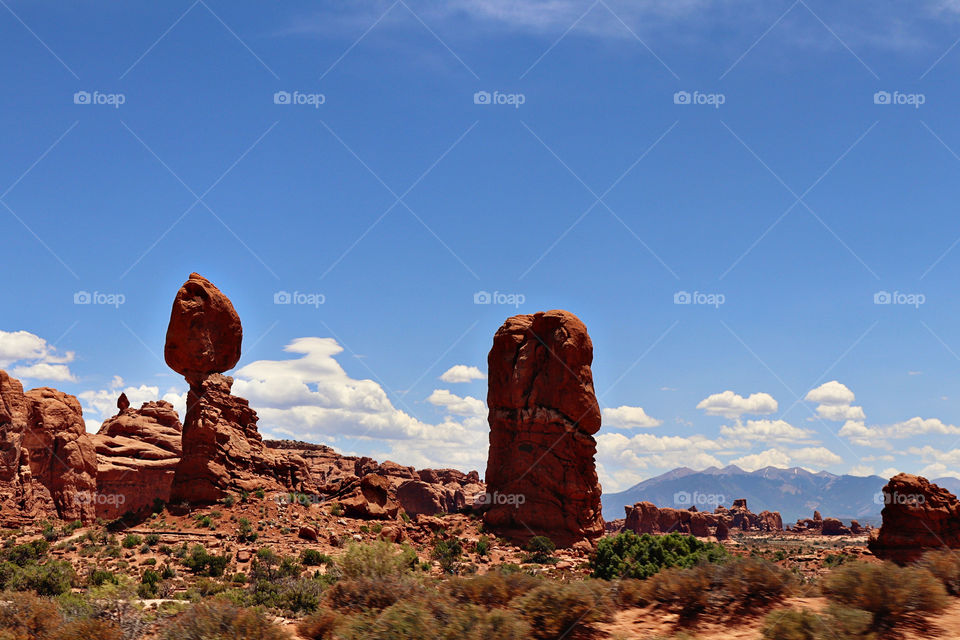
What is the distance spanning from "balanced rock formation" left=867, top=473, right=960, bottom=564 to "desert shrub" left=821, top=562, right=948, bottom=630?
113 feet

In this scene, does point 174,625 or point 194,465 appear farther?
point 194,465

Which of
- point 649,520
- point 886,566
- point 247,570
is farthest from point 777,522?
point 886,566

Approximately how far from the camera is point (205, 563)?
2953cm

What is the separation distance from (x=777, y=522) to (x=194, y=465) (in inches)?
4700

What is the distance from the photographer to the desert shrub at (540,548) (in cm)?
3812

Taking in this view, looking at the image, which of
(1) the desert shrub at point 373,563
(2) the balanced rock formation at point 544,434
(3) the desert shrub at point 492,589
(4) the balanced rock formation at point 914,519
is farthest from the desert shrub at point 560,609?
(4) the balanced rock formation at point 914,519

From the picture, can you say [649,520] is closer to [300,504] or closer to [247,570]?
[300,504]

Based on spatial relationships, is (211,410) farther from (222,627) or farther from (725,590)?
(725,590)

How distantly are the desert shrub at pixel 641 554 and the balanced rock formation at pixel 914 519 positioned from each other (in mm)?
17031

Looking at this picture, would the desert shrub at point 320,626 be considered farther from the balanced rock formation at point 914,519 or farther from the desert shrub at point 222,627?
the balanced rock formation at point 914,519

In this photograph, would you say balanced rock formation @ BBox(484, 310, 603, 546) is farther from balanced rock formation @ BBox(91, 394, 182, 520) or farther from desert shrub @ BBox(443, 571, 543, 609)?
desert shrub @ BBox(443, 571, 543, 609)

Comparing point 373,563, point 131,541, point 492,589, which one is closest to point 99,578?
point 131,541

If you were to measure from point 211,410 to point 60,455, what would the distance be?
608 inches

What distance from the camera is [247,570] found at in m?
30.1
